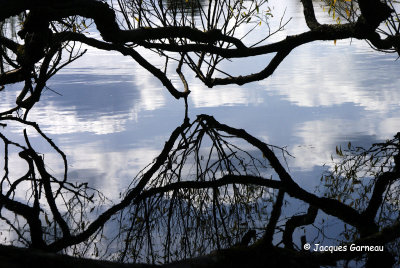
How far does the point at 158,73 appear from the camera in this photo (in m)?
6.54

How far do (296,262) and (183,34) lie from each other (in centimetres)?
347

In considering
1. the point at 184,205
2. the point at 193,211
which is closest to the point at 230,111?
the point at 184,205

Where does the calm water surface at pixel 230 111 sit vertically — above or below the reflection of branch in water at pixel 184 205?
above

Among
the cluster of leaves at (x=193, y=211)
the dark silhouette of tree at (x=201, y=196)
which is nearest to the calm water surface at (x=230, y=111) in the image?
the dark silhouette of tree at (x=201, y=196)

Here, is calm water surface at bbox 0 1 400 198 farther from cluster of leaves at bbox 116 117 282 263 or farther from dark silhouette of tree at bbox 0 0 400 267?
cluster of leaves at bbox 116 117 282 263

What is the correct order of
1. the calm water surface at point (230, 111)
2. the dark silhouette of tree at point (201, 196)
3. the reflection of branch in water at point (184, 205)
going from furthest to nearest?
the calm water surface at point (230, 111)
the reflection of branch in water at point (184, 205)
the dark silhouette of tree at point (201, 196)

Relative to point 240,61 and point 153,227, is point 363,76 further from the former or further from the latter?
point 153,227

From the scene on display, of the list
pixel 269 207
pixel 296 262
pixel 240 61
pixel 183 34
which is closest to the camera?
pixel 296 262

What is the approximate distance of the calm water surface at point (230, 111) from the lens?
18.3 ft

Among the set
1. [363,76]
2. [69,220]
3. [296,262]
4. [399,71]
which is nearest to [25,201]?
[69,220]

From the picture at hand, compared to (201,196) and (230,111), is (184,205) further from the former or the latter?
(230,111)

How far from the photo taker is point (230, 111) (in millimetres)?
7281

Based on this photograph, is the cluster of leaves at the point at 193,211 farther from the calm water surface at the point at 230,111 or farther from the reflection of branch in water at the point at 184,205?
the calm water surface at the point at 230,111

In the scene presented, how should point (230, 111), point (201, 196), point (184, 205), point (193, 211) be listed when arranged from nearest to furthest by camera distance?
point (193, 211) → point (184, 205) → point (201, 196) → point (230, 111)
